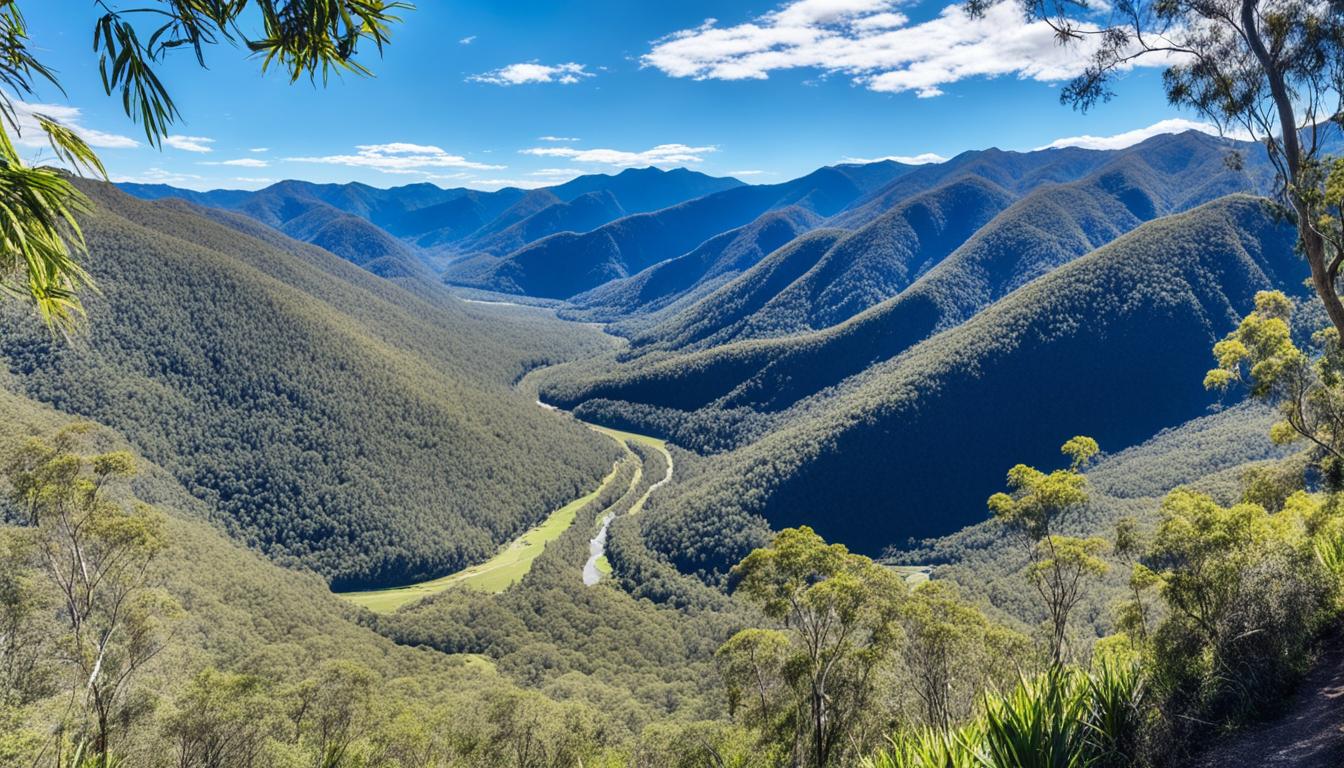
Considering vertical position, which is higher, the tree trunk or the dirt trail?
the tree trunk

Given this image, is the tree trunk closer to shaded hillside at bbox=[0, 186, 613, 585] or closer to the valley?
the valley

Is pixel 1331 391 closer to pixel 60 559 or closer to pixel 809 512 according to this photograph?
pixel 60 559

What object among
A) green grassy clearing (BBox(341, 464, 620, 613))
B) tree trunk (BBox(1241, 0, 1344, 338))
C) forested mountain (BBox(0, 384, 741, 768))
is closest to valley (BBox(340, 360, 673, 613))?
green grassy clearing (BBox(341, 464, 620, 613))

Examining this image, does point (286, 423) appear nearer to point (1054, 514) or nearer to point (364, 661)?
point (364, 661)

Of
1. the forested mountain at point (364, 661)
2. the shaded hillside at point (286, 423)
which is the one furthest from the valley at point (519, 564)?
the forested mountain at point (364, 661)

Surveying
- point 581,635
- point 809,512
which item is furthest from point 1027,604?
point 581,635

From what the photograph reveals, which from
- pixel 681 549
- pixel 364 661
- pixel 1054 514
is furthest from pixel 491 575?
pixel 1054 514

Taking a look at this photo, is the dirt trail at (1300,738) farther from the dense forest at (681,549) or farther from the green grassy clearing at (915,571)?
the green grassy clearing at (915,571)
